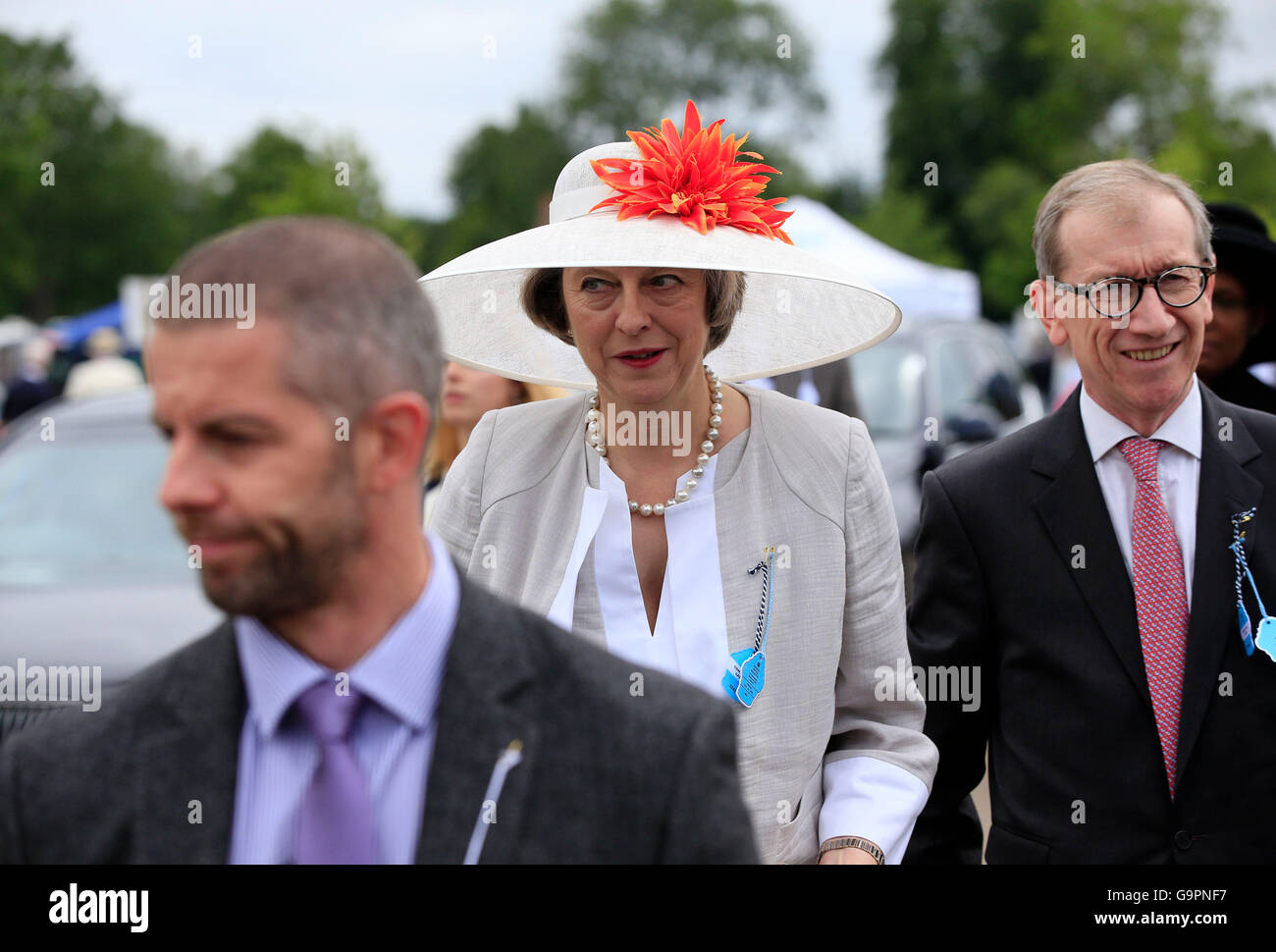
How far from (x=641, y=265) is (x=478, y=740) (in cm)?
127

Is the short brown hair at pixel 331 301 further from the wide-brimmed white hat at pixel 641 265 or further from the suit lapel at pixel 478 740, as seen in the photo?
the wide-brimmed white hat at pixel 641 265

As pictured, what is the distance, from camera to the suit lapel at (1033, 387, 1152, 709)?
2.78 m

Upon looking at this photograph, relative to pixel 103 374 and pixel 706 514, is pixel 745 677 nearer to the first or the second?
pixel 706 514

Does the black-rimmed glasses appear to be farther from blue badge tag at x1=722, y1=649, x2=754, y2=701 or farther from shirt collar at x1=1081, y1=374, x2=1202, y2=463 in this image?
blue badge tag at x1=722, y1=649, x2=754, y2=701

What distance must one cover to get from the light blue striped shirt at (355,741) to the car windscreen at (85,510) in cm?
363

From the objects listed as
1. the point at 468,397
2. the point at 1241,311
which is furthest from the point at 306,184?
the point at 1241,311

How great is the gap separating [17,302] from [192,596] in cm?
5618

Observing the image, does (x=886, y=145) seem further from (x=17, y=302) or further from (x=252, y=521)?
(x=252, y=521)

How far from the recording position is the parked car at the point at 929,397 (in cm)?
849

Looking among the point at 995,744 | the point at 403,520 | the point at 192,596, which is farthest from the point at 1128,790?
the point at 192,596

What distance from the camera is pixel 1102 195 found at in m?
2.93

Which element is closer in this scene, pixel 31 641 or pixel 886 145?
pixel 31 641

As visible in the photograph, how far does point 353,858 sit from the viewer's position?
1.64m

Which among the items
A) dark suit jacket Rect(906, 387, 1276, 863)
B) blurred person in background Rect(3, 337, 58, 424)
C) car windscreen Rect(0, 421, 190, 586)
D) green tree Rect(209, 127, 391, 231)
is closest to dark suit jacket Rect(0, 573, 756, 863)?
dark suit jacket Rect(906, 387, 1276, 863)
